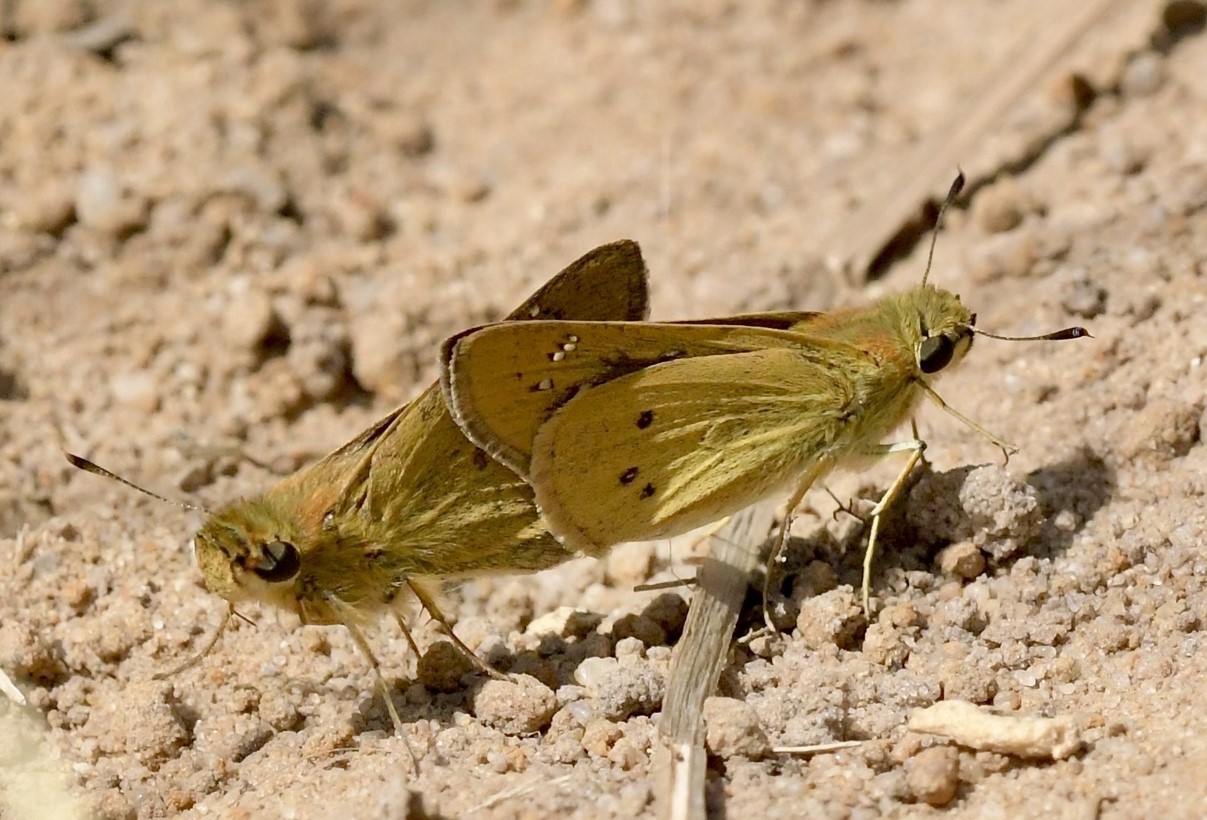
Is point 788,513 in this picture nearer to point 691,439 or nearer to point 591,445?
point 691,439

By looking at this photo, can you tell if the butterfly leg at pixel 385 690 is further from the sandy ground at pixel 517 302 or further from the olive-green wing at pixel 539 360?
the olive-green wing at pixel 539 360

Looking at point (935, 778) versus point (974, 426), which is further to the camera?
point (974, 426)

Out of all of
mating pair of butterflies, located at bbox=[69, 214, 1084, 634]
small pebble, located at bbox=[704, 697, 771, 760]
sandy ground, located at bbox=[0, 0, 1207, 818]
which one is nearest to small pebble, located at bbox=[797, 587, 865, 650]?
sandy ground, located at bbox=[0, 0, 1207, 818]

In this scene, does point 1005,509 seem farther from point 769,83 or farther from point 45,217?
point 45,217

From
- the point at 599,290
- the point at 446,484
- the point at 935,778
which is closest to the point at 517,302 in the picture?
the point at 599,290

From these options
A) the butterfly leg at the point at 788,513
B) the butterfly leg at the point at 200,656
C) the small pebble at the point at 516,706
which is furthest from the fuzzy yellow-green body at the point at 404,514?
the butterfly leg at the point at 788,513

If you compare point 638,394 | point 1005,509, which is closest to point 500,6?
point 638,394
